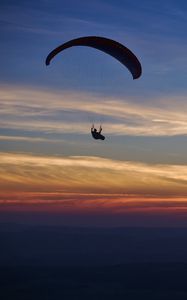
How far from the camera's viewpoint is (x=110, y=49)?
39625 millimetres

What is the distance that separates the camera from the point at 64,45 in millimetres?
38875

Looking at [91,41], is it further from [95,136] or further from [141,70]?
[95,136]

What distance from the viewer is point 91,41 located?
130ft

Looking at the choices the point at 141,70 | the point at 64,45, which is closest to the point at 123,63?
the point at 141,70

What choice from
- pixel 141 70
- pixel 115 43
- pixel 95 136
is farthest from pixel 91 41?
pixel 95 136

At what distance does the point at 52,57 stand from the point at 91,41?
121 inches

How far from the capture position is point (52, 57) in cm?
3928

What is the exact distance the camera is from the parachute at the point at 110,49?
39000mm

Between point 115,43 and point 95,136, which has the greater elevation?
point 115,43

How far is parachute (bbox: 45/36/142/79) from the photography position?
39.0 m

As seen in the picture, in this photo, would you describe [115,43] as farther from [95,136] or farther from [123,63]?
[95,136]

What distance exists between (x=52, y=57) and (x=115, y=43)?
4660 millimetres

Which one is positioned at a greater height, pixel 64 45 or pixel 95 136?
pixel 64 45

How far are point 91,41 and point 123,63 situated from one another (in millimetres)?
2906
